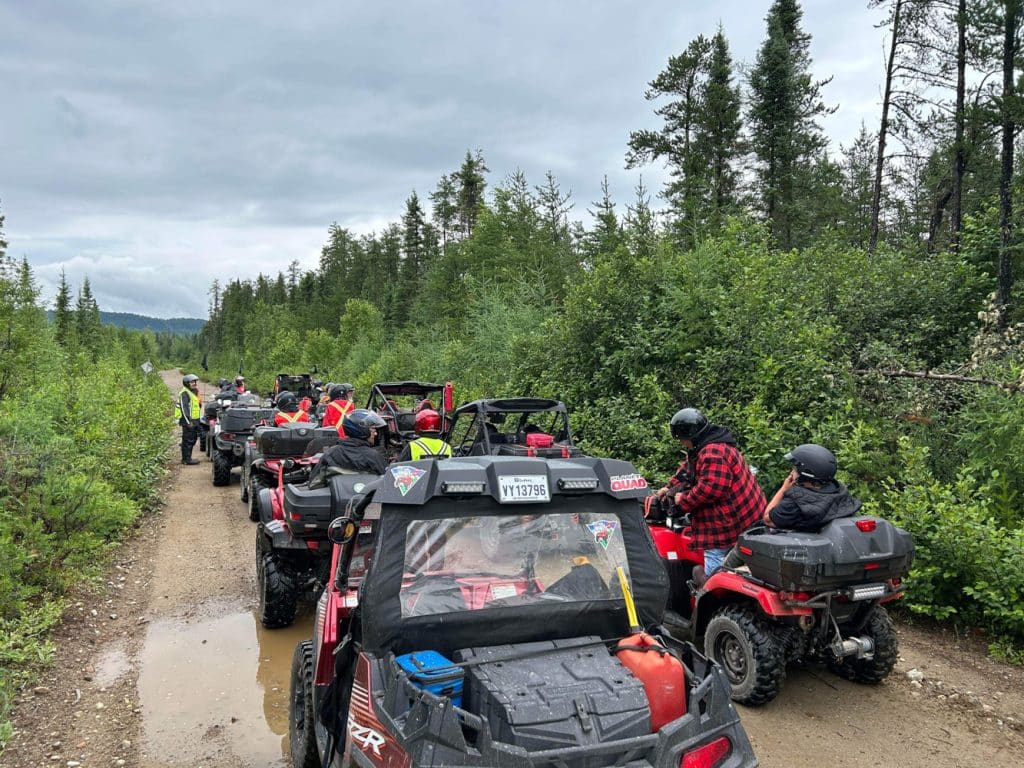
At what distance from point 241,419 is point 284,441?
4699mm

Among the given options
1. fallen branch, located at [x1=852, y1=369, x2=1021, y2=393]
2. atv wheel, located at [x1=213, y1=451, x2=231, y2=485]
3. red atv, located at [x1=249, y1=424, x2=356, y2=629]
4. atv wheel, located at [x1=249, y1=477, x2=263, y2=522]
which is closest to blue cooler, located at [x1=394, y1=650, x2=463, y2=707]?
red atv, located at [x1=249, y1=424, x2=356, y2=629]

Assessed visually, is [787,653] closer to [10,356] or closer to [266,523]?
[266,523]

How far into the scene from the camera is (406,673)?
A: 2.86 metres

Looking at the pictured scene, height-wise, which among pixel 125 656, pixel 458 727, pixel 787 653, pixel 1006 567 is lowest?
Answer: pixel 125 656

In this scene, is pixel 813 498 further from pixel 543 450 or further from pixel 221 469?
pixel 221 469

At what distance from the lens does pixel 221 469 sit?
14680mm

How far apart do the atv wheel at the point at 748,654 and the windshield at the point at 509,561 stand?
6.88 ft

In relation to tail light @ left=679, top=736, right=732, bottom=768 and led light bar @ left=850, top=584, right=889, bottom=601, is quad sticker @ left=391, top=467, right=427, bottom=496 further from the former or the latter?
led light bar @ left=850, top=584, right=889, bottom=601

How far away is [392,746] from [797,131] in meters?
26.9

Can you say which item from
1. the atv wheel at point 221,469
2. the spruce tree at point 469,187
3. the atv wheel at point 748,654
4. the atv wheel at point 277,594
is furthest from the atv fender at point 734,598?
the spruce tree at point 469,187

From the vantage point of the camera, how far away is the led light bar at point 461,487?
3119 mm

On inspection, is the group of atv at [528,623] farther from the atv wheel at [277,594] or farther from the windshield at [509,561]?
the atv wheel at [277,594]

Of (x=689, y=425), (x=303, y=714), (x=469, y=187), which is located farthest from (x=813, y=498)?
(x=469, y=187)

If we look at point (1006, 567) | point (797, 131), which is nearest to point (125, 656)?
point (1006, 567)
